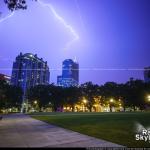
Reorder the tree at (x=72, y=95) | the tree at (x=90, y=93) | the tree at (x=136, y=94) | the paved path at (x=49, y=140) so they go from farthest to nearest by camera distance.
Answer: the tree at (x=72, y=95) < the tree at (x=90, y=93) < the tree at (x=136, y=94) < the paved path at (x=49, y=140)

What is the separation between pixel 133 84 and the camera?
107 metres

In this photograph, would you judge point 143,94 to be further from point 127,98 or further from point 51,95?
point 51,95

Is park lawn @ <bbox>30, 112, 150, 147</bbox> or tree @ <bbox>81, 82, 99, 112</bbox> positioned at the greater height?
tree @ <bbox>81, 82, 99, 112</bbox>

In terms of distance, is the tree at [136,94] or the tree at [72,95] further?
the tree at [72,95]

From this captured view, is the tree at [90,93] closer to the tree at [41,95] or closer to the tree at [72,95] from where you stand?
the tree at [72,95]

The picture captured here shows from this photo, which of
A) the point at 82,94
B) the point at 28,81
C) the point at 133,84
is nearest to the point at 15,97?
the point at 82,94

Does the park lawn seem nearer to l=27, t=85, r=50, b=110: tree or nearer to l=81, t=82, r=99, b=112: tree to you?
l=81, t=82, r=99, b=112: tree

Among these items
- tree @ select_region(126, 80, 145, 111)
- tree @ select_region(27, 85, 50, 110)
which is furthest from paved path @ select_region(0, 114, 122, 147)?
tree @ select_region(27, 85, 50, 110)

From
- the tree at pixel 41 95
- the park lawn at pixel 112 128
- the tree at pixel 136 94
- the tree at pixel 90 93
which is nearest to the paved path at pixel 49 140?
the park lawn at pixel 112 128

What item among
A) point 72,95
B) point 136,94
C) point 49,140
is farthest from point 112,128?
point 72,95

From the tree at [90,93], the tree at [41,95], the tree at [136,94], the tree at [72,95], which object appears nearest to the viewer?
the tree at [136,94]

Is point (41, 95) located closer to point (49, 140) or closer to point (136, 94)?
point (136, 94)

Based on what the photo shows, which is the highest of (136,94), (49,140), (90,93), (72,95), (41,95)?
(90,93)

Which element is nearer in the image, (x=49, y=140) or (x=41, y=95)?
(x=49, y=140)
